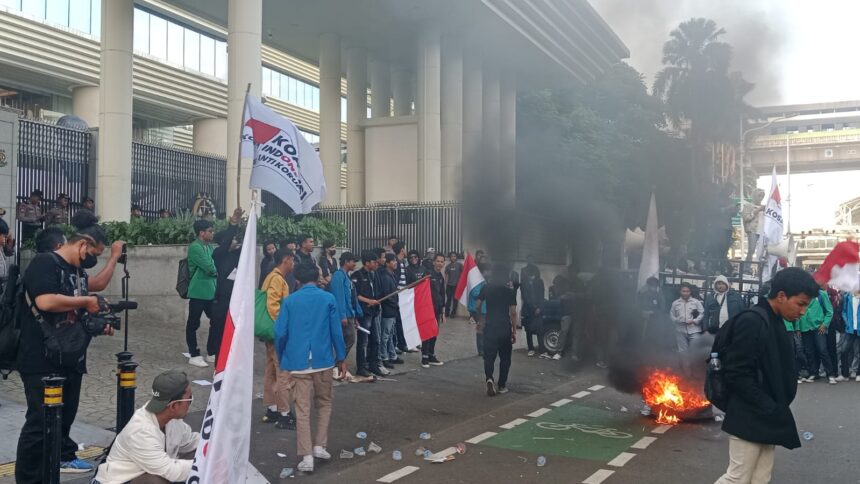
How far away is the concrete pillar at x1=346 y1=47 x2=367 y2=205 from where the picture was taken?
91.1 ft

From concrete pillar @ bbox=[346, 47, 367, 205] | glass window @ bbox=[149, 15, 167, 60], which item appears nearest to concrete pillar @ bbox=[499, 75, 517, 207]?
concrete pillar @ bbox=[346, 47, 367, 205]

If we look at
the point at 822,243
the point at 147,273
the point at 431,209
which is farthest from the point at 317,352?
the point at 822,243

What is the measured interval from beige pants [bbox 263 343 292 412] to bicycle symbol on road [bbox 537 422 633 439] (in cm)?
286

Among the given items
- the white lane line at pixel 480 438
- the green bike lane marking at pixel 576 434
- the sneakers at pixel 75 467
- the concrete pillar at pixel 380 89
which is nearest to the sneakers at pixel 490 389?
the green bike lane marking at pixel 576 434

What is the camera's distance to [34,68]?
85.0 ft

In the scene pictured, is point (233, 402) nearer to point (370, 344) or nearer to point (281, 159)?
point (281, 159)

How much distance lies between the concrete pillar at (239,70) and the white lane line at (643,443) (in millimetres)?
10555

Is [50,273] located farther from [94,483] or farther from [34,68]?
[34,68]

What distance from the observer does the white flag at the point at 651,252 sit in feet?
41.6

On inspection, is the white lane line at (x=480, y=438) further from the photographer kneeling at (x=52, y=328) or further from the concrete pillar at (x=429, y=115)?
the concrete pillar at (x=429, y=115)

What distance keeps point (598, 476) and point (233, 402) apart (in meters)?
3.47

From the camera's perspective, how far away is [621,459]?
294 inches

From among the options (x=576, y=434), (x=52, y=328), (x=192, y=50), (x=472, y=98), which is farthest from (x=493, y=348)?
(x=192, y=50)

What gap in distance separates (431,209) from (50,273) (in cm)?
1527
